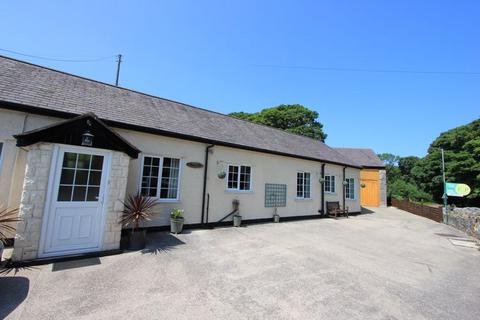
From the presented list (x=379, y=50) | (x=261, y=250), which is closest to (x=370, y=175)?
(x=379, y=50)

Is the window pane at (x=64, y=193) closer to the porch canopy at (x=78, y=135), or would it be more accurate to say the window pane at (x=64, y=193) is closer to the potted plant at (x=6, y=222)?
the potted plant at (x=6, y=222)

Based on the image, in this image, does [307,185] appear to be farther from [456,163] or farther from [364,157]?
[456,163]

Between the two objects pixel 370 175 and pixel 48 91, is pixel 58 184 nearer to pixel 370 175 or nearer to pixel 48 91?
pixel 48 91

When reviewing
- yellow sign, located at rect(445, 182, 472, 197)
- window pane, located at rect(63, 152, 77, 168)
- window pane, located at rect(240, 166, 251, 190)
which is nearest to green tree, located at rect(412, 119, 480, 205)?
yellow sign, located at rect(445, 182, 472, 197)

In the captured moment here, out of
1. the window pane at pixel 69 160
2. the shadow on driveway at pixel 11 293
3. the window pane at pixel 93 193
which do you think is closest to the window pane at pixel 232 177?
the window pane at pixel 93 193

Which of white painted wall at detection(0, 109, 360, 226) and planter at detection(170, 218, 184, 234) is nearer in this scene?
white painted wall at detection(0, 109, 360, 226)

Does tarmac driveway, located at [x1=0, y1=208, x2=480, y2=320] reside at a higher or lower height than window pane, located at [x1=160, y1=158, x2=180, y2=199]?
lower

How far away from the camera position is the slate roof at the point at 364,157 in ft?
74.8

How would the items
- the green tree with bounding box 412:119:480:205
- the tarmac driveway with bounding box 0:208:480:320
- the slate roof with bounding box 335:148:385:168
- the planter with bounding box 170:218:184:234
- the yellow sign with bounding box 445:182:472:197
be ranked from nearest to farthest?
the tarmac driveway with bounding box 0:208:480:320 → the planter with bounding box 170:218:184:234 → the yellow sign with bounding box 445:182:472:197 → the slate roof with bounding box 335:148:385:168 → the green tree with bounding box 412:119:480:205

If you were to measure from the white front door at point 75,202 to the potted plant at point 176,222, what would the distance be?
94.6 inches

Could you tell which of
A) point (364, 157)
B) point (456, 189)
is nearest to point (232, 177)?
point (456, 189)

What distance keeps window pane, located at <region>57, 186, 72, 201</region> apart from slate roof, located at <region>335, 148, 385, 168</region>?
23976 millimetres

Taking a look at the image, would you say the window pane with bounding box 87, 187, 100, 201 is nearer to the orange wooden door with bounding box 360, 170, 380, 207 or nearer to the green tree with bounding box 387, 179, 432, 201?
the orange wooden door with bounding box 360, 170, 380, 207

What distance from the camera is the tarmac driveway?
336cm
